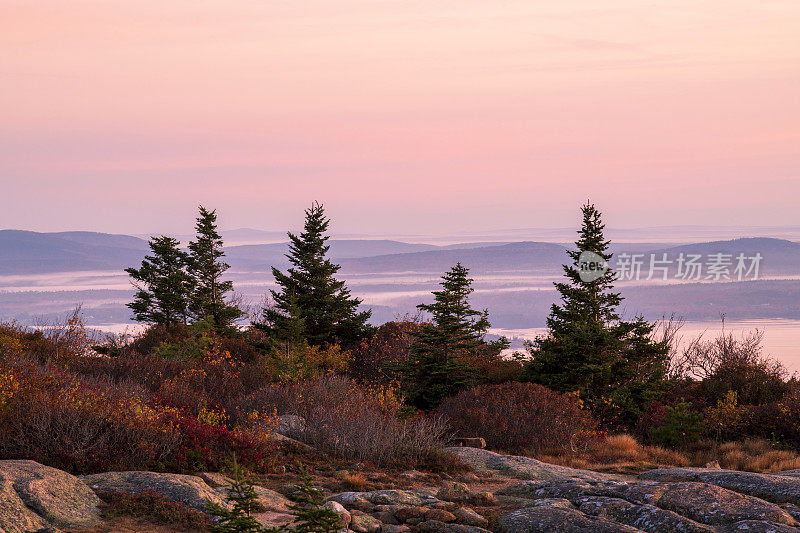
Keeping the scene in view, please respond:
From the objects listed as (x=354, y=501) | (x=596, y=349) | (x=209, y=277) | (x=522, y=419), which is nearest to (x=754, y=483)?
(x=354, y=501)

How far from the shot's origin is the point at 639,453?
A: 19.6m

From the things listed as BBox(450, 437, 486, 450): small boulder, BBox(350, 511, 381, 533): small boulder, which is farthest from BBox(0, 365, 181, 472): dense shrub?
BBox(450, 437, 486, 450): small boulder

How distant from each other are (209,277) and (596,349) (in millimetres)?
25474

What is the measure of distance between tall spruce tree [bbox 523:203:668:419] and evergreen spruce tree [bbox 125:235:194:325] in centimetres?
2313

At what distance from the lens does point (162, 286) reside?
43.4m

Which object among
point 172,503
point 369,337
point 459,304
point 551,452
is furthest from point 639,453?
point 369,337

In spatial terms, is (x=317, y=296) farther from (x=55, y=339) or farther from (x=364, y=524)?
(x=364, y=524)

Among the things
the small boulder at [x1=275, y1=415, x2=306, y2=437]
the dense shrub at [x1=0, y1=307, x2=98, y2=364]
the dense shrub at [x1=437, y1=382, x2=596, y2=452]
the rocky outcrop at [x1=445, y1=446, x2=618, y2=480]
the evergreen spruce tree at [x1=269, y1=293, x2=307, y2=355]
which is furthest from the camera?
the evergreen spruce tree at [x1=269, y1=293, x2=307, y2=355]

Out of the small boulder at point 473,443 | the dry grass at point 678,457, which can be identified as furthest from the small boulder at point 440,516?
the small boulder at point 473,443

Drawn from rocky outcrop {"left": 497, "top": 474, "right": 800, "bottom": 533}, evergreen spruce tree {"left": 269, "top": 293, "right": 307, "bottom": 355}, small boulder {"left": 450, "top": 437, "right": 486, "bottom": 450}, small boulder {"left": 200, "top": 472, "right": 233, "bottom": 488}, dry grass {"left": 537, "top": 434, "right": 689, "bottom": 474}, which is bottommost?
dry grass {"left": 537, "top": 434, "right": 689, "bottom": 474}

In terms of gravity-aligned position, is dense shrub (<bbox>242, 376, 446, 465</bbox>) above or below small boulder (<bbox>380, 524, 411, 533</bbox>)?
above

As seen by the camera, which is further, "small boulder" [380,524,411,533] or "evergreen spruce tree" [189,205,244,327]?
"evergreen spruce tree" [189,205,244,327]

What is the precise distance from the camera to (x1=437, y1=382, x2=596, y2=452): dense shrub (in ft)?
66.0

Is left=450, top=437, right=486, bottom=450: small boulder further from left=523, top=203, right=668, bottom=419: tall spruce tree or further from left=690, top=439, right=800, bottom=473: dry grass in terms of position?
left=523, top=203, right=668, bottom=419: tall spruce tree
